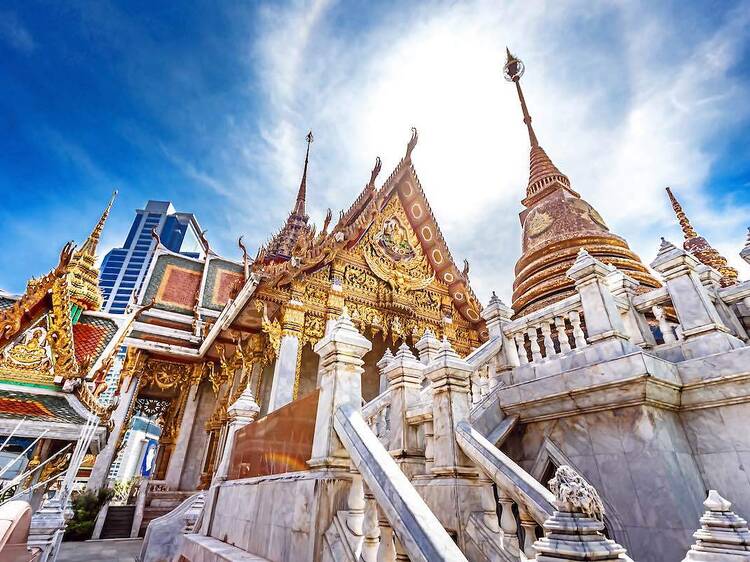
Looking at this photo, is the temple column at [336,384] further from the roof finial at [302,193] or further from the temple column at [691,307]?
the roof finial at [302,193]

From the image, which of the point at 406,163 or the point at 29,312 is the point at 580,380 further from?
the point at 29,312

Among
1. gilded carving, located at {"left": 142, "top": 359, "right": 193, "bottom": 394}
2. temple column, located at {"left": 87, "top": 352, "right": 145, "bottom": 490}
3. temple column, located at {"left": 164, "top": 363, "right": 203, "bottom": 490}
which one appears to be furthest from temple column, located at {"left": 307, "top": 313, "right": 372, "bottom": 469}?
gilded carving, located at {"left": 142, "top": 359, "right": 193, "bottom": 394}

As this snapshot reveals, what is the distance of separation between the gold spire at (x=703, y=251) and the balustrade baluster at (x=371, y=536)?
9.32 meters

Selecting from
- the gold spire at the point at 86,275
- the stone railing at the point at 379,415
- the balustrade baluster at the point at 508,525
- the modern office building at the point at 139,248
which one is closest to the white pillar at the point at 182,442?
the gold spire at the point at 86,275

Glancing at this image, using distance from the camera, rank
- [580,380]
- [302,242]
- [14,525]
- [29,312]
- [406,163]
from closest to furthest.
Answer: [14,525] → [580,380] → [29,312] → [302,242] → [406,163]

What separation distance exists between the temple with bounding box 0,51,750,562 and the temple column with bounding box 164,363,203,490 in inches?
175

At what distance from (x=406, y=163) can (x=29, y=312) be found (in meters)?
9.26

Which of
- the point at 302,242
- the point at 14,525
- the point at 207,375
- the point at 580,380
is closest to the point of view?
the point at 14,525

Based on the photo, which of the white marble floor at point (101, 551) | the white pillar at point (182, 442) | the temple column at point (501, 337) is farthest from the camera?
the white pillar at point (182, 442)

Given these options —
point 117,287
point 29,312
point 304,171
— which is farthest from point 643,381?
point 117,287

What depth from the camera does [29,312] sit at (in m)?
7.76

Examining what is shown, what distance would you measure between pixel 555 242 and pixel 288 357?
6.00 meters

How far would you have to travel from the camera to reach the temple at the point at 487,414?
8.31 ft

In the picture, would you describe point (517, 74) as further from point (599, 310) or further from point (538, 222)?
point (599, 310)
